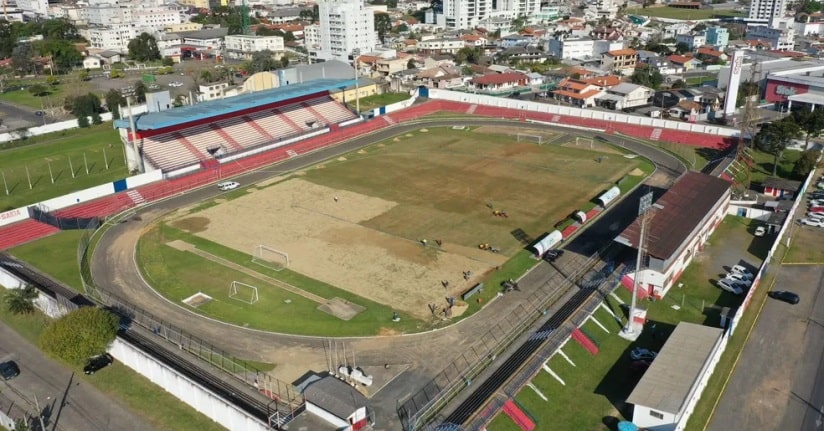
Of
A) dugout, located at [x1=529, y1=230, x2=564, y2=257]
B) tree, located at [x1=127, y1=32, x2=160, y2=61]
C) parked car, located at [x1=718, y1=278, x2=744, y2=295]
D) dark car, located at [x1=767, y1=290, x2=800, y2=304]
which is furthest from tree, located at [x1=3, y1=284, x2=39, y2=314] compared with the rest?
tree, located at [x1=127, y1=32, x2=160, y2=61]

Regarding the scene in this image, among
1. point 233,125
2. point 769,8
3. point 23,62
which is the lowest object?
point 233,125

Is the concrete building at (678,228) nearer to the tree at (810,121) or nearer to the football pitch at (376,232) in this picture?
the football pitch at (376,232)

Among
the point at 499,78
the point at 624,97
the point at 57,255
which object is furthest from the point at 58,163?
the point at 624,97

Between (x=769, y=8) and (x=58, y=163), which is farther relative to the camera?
(x=769, y=8)

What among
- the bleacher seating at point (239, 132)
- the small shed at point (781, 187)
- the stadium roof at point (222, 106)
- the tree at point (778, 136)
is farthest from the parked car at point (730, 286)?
the stadium roof at point (222, 106)

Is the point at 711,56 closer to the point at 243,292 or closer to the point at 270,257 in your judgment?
the point at 270,257

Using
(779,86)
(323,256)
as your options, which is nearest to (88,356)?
(323,256)

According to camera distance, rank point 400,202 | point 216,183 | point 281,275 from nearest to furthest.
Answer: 1. point 281,275
2. point 400,202
3. point 216,183

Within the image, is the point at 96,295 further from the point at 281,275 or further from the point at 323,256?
the point at 323,256
